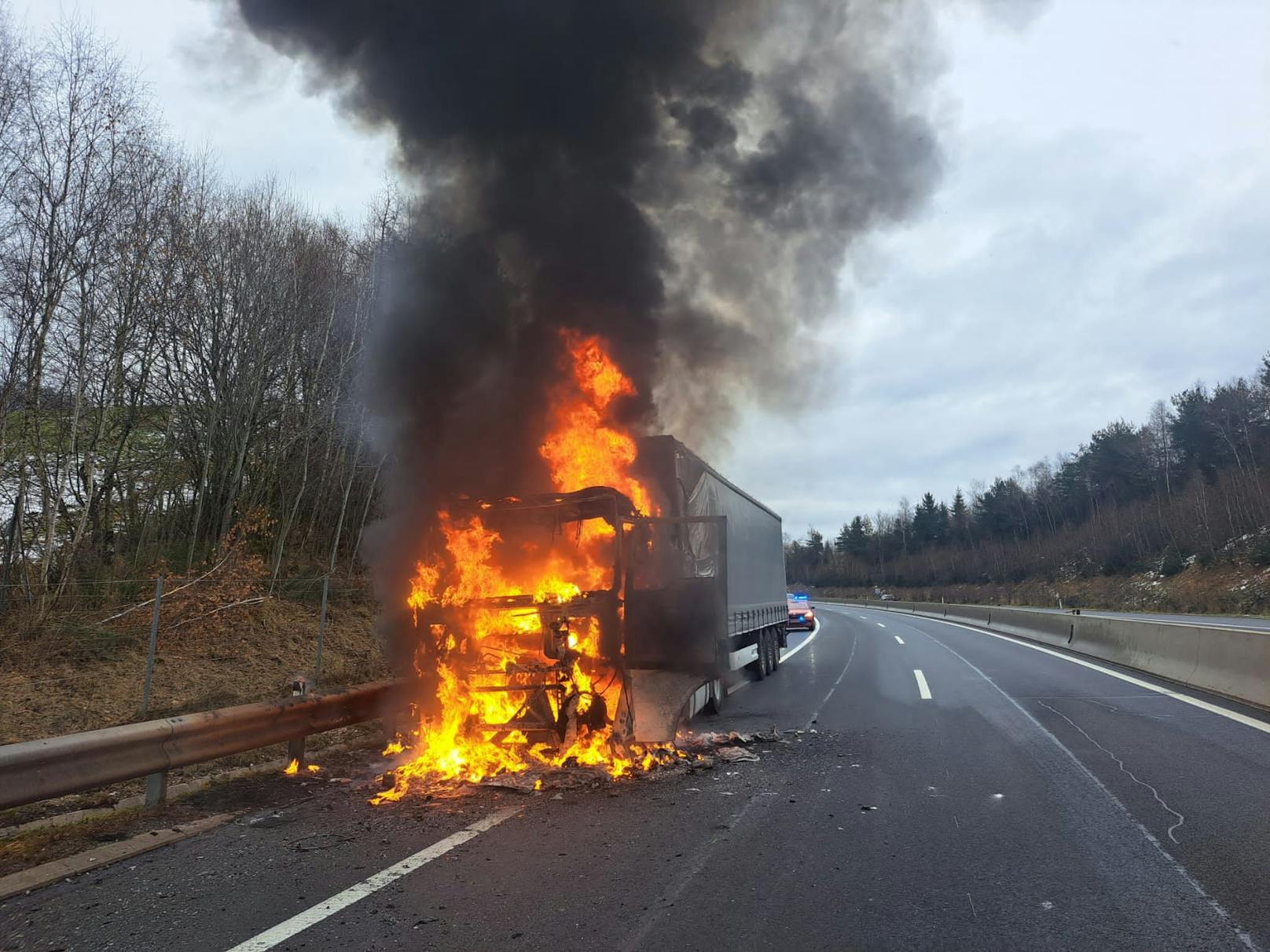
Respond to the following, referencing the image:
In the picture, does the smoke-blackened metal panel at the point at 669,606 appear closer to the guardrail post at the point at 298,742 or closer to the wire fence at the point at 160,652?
the guardrail post at the point at 298,742

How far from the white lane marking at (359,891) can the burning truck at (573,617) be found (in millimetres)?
1236

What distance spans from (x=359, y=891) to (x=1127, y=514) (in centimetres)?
7199

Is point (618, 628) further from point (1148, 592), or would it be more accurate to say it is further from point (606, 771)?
point (1148, 592)

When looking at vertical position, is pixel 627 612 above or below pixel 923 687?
above

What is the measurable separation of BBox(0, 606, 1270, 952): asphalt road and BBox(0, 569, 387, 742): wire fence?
331 cm

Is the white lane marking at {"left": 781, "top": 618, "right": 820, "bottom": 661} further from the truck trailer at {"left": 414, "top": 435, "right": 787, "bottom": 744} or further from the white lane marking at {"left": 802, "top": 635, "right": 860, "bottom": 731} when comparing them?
the truck trailer at {"left": 414, "top": 435, "right": 787, "bottom": 744}

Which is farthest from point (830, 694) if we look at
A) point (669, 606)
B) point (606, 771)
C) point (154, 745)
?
point (154, 745)

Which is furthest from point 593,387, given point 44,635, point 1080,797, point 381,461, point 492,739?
point 381,461

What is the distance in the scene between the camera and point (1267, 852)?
434 centimetres

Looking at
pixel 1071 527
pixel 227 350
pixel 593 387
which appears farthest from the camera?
pixel 1071 527

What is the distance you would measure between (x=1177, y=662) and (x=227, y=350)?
18.9m

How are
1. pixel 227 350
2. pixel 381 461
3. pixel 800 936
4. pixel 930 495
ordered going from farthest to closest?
pixel 930 495
pixel 381 461
pixel 227 350
pixel 800 936

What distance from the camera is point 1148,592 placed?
46844 millimetres

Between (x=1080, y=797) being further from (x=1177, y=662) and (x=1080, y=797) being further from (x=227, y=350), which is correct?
(x=227, y=350)
